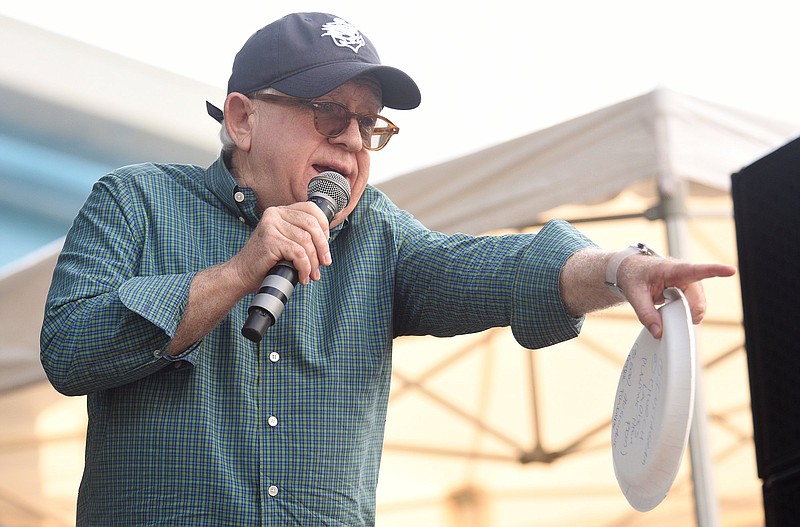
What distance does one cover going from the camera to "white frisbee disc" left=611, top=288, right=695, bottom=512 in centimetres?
136

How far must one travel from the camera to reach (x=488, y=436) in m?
4.73

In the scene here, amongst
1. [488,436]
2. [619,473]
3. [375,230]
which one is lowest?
[488,436]

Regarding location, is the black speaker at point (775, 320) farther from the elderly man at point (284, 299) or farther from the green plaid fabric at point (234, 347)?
the green plaid fabric at point (234, 347)

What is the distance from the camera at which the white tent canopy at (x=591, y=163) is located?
329 centimetres

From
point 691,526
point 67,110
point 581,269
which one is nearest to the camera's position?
point 581,269

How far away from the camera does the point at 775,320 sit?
128 centimetres

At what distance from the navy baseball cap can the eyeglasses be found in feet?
0.09

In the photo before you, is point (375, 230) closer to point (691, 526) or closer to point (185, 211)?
point (185, 211)

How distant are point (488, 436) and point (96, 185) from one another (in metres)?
3.07

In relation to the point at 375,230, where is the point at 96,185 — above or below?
above

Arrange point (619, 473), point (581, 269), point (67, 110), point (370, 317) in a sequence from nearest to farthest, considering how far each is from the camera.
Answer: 1. point (619, 473)
2. point (581, 269)
3. point (370, 317)
4. point (67, 110)

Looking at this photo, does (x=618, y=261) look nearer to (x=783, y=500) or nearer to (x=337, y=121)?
(x=783, y=500)

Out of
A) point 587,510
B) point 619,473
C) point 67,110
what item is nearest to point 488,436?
point 587,510

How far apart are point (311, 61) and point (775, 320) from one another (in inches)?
43.6
